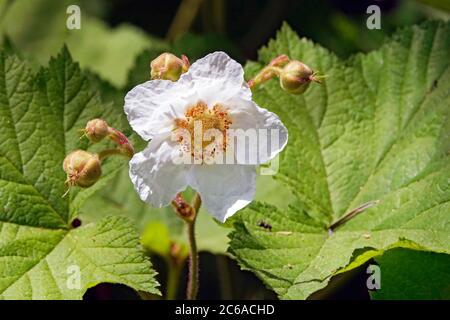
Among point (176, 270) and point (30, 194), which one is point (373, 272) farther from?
point (30, 194)

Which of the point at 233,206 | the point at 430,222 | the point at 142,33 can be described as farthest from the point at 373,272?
the point at 142,33

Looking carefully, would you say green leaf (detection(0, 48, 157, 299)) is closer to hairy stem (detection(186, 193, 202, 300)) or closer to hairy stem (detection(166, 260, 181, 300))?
hairy stem (detection(186, 193, 202, 300))

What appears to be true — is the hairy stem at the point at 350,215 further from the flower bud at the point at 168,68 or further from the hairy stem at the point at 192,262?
the flower bud at the point at 168,68

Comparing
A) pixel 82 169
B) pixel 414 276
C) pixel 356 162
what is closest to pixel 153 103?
pixel 82 169

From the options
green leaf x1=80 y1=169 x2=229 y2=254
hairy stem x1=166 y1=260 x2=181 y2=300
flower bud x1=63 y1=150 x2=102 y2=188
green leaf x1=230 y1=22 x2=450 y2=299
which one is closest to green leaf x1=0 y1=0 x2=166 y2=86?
green leaf x1=80 y1=169 x2=229 y2=254

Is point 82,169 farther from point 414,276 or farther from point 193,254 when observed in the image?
point 414,276
